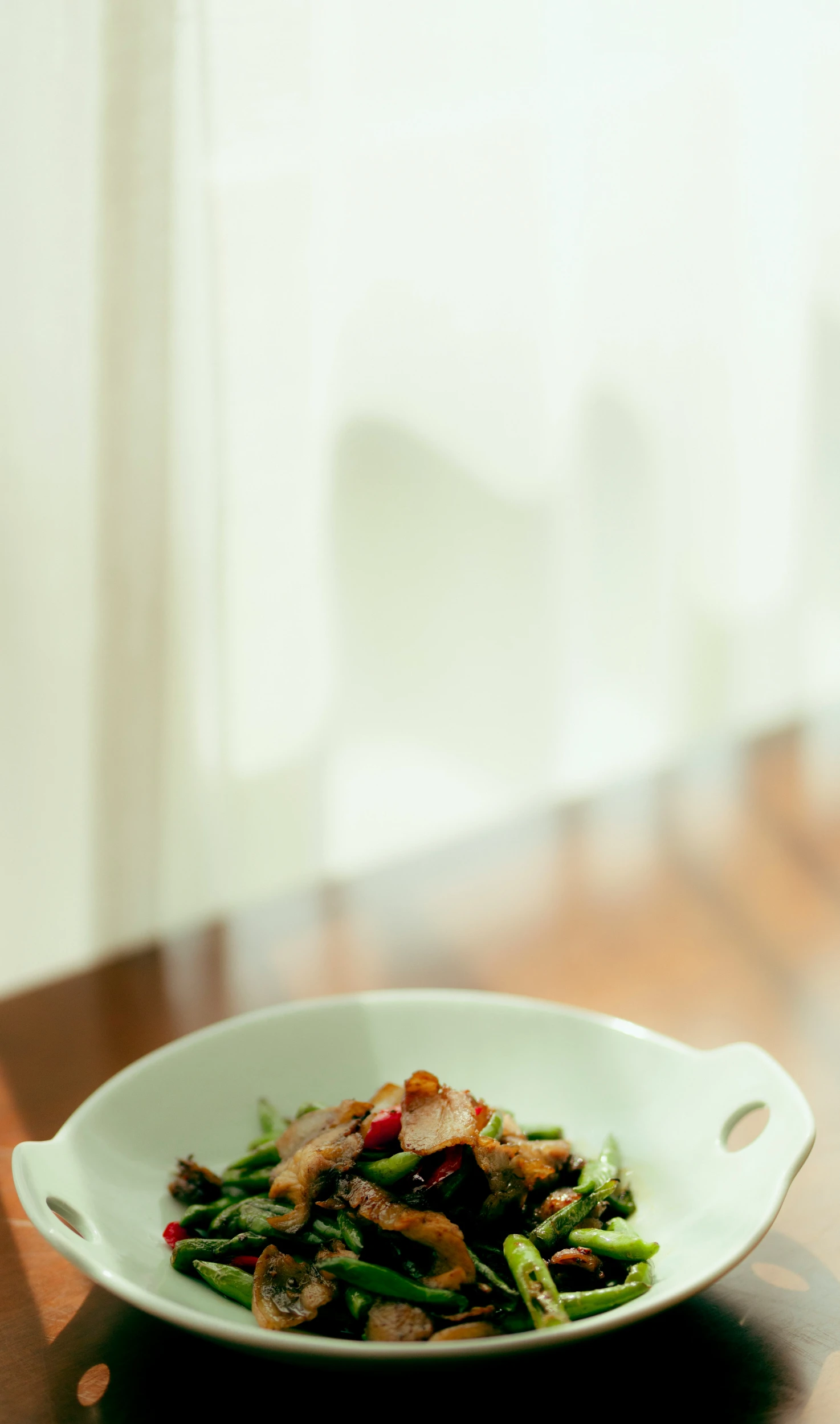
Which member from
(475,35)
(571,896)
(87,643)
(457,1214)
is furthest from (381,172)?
(457,1214)

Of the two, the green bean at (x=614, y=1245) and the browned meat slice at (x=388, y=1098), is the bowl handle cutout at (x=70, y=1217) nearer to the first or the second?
the browned meat slice at (x=388, y=1098)

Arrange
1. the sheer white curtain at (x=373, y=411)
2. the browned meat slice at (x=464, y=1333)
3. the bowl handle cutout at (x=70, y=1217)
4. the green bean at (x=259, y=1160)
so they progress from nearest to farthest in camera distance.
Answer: the browned meat slice at (x=464, y=1333)
the bowl handle cutout at (x=70, y=1217)
the green bean at (x=259, y=1160)
the sheer white curtain at (x=373, y=411)

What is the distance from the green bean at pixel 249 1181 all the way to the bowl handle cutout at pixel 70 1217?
0.11 meters

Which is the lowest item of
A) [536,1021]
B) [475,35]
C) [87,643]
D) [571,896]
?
[571,896]

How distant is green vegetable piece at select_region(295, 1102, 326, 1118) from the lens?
2.93 feet

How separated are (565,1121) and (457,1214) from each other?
0.74ft

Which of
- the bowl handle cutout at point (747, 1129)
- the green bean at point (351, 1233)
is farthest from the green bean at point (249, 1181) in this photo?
the bowl handle cutout at point (747, 1129)

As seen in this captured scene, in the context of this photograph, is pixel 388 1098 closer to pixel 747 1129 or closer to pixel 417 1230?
pixel 417 1230

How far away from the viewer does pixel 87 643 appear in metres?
1.72

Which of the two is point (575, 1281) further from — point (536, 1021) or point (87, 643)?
point (87, 643)

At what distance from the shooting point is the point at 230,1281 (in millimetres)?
729

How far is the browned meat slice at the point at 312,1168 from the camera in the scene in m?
0.75

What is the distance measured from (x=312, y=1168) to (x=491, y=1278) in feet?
0.41

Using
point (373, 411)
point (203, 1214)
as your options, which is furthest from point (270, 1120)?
point (373, 411)
